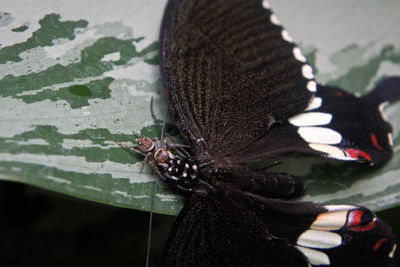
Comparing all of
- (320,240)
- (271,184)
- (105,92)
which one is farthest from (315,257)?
(105,92)

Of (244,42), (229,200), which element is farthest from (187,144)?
(244,42)

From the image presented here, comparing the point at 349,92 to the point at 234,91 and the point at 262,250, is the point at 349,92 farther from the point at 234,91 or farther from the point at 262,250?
the point at 262,250

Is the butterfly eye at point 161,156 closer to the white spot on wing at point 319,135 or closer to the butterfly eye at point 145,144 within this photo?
the butterfly eye at point 145,144

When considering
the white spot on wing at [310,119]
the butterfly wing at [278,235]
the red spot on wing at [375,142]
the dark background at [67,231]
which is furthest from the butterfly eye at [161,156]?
the red spot on wing at [375,142]

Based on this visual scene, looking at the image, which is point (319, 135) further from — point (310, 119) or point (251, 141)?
point (251, 141)

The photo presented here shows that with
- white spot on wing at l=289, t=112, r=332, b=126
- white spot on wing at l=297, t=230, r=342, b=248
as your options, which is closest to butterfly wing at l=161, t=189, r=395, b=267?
white spot on wing at l=297, t=230, r=342, b=248


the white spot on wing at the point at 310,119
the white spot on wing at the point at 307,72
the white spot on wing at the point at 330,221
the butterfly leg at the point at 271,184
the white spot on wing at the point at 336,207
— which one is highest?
the white spot on wing at the point at 307,72
